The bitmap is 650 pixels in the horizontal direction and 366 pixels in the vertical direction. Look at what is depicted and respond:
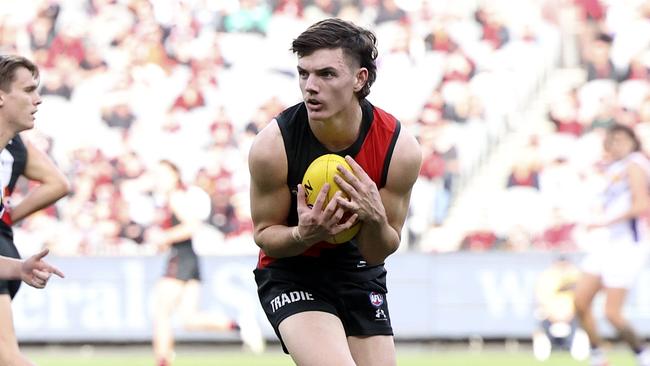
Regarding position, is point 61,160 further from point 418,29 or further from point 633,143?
point 633,143

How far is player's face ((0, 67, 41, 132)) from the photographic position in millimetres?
7293

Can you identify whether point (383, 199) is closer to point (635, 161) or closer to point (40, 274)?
point (40, 274)

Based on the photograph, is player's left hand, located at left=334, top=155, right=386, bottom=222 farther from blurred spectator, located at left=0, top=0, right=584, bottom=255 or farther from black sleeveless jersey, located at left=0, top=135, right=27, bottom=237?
blurred spectator, located at left=0, top=0, right=584, bottom=255

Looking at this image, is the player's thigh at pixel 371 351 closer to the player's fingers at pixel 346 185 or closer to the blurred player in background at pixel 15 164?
the player's fingers at pixel 346 185

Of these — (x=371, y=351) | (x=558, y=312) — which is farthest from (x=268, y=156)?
(x=558, y=312)

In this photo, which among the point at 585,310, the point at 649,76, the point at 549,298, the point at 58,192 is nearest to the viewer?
the point at 58,192

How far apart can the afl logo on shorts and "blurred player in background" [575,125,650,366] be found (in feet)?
17.5

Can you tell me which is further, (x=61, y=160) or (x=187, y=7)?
Result: (x=187, y=7)

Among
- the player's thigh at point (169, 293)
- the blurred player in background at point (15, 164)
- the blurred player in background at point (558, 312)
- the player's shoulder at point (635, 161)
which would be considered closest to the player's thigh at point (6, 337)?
the blurred player in background at point (15, 164)

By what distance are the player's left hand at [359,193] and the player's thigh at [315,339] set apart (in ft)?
2.16

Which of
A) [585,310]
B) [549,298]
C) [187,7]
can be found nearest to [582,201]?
[549,298]

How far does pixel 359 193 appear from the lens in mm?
5848

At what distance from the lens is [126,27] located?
20.0m

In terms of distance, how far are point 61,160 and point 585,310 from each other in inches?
379
